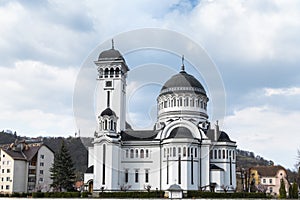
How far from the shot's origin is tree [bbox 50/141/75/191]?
59.8 meters

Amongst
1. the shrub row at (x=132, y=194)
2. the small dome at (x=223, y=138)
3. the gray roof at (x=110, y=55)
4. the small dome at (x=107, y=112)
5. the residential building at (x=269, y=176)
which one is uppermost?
the gray roof at (x=110, y=55)

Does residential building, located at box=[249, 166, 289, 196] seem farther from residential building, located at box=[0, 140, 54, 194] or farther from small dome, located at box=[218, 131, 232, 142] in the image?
residential building, located at box=[0, 140, 54, 194]

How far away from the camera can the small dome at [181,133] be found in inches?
2312

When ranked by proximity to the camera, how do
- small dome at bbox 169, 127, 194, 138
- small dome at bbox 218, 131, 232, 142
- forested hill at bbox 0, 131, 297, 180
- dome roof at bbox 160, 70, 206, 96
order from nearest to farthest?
1. small dome at bbox 169, 127, 194, 138
2. small dome at bbox 218, 131, 232, 142
3. dome roof at bbox 160, 70, 206, 96
4. forested hill at bbox 0, 131, 297, 180

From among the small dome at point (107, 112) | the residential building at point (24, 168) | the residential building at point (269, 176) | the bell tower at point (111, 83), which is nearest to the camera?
the small dome at point (107, 112)

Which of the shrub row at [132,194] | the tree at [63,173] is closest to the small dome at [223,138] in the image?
the shrub row at [132,194]

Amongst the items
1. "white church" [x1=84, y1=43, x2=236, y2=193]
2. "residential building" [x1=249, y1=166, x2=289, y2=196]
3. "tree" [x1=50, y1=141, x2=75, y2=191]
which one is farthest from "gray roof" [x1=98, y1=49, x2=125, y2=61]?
"residential building" [x1=249, y1=166, x2=289, y2=196]

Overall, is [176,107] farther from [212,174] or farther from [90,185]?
[90,185]

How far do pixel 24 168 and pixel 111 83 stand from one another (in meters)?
18.6

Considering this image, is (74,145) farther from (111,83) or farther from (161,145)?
(161,145)

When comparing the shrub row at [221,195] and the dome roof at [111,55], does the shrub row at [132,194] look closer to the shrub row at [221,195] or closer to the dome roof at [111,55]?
the shrub row at [221,195]

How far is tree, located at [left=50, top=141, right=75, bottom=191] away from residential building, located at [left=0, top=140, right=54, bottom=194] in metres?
7.28

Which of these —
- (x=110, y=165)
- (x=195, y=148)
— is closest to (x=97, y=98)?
(x=110, y=165)

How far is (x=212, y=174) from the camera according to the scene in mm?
60312
